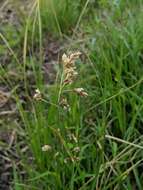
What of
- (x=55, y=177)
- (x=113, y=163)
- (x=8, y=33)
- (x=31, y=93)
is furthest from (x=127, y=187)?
(x=8, y=33)

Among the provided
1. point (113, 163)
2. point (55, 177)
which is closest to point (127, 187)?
point (113, 163)

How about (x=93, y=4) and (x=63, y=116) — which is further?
(x=93, y=4)

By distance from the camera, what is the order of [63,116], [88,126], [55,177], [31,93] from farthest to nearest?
[31,93] < [88,126] < [63,116] < [55,177]

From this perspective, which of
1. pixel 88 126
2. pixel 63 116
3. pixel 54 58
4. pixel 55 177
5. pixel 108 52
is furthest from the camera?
pixel 54 58

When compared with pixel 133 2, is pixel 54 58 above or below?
below

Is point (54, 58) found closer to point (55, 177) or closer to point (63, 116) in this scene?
point (63, 116)

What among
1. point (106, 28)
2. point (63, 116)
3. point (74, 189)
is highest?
point (106, 28)
